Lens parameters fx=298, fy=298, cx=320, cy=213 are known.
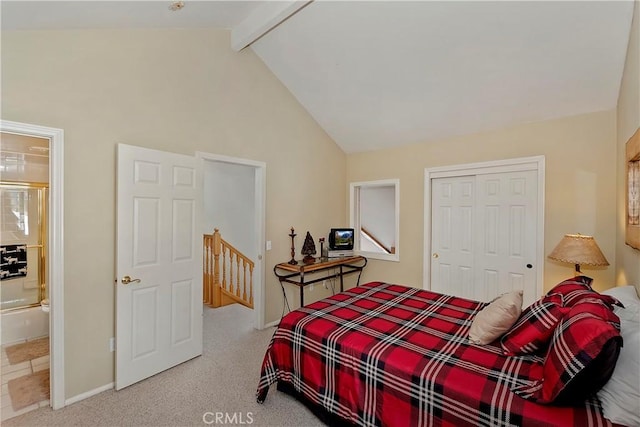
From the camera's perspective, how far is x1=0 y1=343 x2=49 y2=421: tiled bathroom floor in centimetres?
218

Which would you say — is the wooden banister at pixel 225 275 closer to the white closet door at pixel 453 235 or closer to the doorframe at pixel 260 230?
the doorframe at pixel 260 230

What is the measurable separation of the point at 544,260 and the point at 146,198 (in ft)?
13.3

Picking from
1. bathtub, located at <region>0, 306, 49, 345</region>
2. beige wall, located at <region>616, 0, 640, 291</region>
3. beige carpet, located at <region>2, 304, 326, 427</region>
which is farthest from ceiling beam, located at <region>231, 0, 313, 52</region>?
bathtub, located at <region>0, 306, 49, 345</region>

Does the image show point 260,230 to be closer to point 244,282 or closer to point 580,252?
point 244,282

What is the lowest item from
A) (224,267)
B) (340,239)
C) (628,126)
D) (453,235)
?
(224,267)

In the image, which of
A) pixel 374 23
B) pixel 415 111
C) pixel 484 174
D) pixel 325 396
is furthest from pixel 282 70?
pixel 325 396

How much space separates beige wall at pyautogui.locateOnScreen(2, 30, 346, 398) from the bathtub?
174cm

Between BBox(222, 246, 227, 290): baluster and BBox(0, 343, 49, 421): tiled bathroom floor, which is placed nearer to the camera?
BBox(0, 343, 49, 421): tiled bathroom floor

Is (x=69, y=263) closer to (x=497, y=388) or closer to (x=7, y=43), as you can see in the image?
(x=7, y=43)

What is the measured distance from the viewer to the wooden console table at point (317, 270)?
383cm

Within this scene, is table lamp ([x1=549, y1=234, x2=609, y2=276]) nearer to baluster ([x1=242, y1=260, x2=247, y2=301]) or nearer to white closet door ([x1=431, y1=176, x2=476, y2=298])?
white closet door ([x1=431, y1=176, x2=476, y2=298])

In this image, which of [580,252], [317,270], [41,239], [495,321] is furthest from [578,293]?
[41,239]

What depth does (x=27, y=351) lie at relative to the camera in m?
3.10

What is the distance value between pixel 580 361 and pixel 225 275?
4419mm
